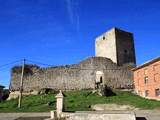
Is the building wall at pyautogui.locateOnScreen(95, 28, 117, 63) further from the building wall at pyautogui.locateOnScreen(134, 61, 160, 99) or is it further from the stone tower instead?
the building wall at pyautogui.locateOnScreen(134, 61, 160, 99)

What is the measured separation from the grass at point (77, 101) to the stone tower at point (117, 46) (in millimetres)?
8102

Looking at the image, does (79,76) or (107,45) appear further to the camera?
(107,45)

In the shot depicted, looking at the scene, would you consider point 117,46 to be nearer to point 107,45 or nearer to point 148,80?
point 107,45

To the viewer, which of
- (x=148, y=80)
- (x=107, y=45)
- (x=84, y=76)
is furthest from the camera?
(x=107, y=45)

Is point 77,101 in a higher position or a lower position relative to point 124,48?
lower

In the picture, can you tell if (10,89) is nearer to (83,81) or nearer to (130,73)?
(83,81)

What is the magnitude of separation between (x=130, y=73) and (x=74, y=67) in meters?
9.21

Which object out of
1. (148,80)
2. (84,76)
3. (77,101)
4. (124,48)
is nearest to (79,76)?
(84,76)

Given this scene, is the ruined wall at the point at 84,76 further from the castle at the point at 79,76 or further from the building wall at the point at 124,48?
the building wall at the point at 124,48

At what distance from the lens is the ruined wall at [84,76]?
44.5 meters

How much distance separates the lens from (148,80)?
4125 cm

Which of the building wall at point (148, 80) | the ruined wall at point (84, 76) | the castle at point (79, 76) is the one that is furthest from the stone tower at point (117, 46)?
the building wall at point (148, 80)

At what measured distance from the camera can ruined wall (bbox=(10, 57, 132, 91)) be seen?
44.5 meters

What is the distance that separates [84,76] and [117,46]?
8.77 meters
